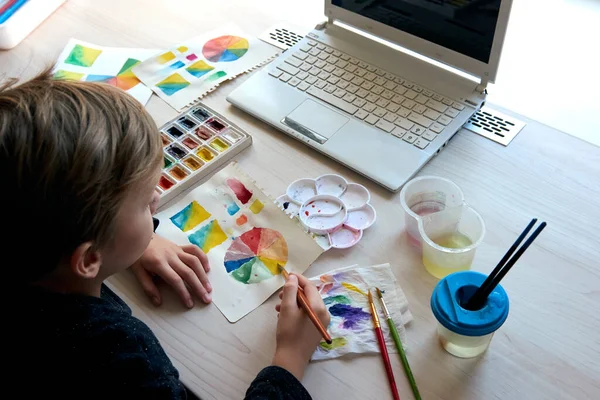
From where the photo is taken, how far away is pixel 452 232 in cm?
78

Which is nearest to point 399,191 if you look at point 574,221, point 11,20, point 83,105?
point 574,221

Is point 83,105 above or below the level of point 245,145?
above

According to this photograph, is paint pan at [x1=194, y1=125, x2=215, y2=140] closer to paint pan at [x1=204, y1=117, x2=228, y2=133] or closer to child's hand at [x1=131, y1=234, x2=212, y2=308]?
paint pan at [x1=204, y1=117, x2=228, y2=133]

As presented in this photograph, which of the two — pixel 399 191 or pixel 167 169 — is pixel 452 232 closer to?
pixel 399 191

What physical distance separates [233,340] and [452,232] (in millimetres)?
320

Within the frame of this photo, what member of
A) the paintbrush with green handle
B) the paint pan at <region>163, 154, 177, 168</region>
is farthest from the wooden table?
the paint pan at <region>163, 154, 177, 168</region>

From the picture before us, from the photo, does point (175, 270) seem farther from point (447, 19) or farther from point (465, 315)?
point (447, 19)

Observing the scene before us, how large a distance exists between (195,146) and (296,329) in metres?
0.37

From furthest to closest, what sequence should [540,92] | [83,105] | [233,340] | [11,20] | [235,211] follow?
[11,20] → [540,92] → [235,211] → [233,340] → [83,105]

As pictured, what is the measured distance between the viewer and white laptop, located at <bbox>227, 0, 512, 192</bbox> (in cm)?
88

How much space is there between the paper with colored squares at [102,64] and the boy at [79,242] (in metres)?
0.43

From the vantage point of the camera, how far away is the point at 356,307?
0.73 metres

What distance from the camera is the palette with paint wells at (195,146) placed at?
874mm

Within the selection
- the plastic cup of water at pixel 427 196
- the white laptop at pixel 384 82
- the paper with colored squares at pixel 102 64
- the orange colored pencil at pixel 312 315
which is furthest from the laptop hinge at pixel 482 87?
the paper with colored squares at pixel 102 64
